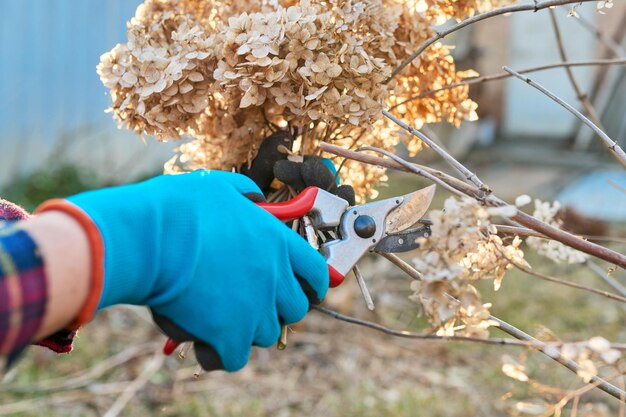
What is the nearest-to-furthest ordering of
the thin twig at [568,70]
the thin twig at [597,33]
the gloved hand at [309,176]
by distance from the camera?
the gloved hand at [309,176] < the thin twig at [568,70] < the thin twig at [597,33]

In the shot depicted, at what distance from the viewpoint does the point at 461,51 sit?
6434 mm

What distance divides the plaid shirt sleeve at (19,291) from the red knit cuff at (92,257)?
6 centimetres

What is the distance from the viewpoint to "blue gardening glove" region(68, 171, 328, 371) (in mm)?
1015

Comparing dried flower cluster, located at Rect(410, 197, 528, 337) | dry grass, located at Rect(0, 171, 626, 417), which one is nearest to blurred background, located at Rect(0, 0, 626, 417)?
dry grass, located at Rect(0, 171, 626, 417)

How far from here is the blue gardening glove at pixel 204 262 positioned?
3.33ft

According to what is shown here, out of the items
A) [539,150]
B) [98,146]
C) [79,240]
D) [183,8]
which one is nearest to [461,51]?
[539,150]

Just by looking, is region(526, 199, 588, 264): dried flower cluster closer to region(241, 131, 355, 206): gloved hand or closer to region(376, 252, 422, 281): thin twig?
region(376, 252, 422, 281): thin twig

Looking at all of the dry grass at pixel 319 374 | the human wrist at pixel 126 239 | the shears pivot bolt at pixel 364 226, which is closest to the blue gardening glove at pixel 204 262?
the human wrist at pixel 126 239

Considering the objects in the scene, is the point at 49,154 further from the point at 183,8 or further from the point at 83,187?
the point at 183,8

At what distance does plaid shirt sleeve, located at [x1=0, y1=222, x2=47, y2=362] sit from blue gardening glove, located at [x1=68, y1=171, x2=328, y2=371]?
10 cm

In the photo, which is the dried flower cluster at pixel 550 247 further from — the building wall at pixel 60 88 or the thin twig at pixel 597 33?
the building wall at pixel 60 88

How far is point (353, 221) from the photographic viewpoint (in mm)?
1250

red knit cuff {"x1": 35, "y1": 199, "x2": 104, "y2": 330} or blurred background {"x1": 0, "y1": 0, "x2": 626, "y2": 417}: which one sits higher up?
red knit cuff {"x1": 35, "y1": 199, "x2": 104, "y2": 330}

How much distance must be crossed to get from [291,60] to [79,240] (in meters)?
0.48
